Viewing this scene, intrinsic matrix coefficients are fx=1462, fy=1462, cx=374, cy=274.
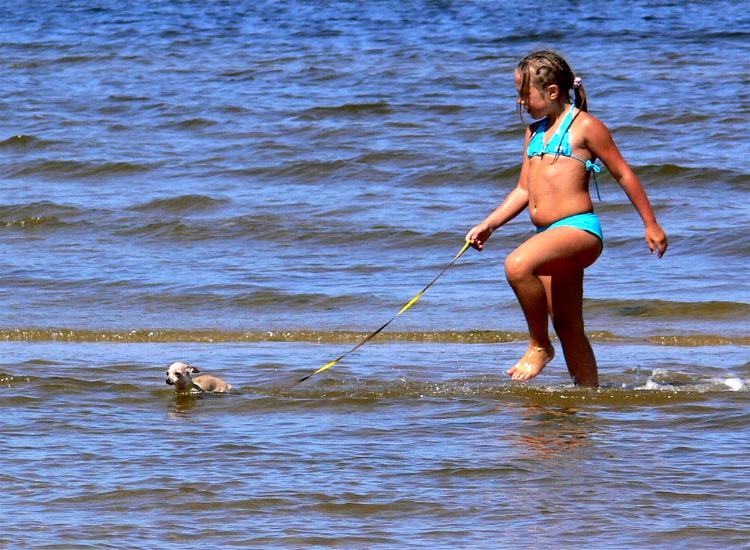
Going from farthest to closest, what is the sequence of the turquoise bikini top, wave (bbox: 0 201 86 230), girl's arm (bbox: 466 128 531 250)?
wave (bbox: 0 201 86 230) → girl's arm (bbox: 466 128 531 250) → the turquoise bikini top

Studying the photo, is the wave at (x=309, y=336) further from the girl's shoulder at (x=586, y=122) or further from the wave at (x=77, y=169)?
the wave at (x=77, y=169)

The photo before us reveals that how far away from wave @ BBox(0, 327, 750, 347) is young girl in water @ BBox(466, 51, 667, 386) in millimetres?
1967

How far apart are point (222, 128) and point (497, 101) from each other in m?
3.24

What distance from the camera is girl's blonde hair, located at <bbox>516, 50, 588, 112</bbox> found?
5.94 m

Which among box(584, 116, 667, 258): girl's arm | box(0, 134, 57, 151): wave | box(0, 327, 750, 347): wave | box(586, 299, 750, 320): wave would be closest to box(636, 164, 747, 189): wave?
box(586, 299, 750, 320): wave

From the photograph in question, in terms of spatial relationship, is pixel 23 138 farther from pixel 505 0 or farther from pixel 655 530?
pixel 505 0

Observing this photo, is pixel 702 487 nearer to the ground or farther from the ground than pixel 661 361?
Answer: farther from the ground

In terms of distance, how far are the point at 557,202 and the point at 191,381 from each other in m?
1.74

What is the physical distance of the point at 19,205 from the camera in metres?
11.9

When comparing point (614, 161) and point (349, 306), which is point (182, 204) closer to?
point (349, 306)

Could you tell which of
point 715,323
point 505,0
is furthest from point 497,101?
point 505,0

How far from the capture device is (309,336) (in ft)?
26.9

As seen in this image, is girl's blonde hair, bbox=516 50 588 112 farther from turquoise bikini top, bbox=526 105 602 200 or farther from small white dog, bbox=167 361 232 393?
small white dog, bbox=167 361 232 393

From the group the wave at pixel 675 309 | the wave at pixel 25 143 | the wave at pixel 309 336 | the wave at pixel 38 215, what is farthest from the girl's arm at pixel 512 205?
the wave at pixel 25 143
